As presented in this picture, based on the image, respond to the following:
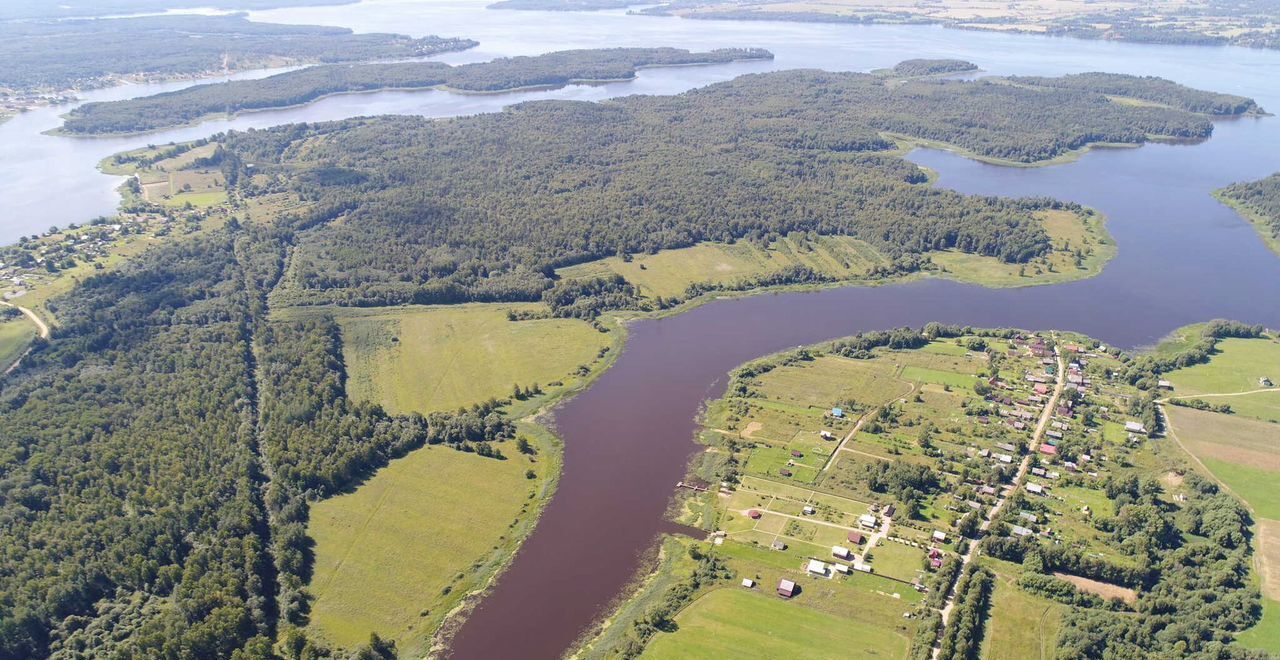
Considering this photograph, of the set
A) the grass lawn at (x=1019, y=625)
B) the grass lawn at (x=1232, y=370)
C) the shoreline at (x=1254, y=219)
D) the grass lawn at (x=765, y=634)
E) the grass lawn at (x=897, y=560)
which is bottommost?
the grass lawn at (x=765, y=634)

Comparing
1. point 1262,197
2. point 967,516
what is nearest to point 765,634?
point 967,516

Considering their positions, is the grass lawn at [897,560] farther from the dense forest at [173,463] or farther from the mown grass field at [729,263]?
the mown grass field at [729,263]

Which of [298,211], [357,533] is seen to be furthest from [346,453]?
[298,211]

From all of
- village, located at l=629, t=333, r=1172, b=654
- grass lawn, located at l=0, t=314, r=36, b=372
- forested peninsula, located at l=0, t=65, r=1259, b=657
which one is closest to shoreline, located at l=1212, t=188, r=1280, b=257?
forested peninsula, located at l=0, t=65, r=1259, b=657

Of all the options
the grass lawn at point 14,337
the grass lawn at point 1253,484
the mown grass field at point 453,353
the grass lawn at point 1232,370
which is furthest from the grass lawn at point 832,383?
the grass lawn at point 14,337

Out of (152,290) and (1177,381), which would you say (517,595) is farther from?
(152,290)

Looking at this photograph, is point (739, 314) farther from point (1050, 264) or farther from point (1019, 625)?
point (1019, 625)
